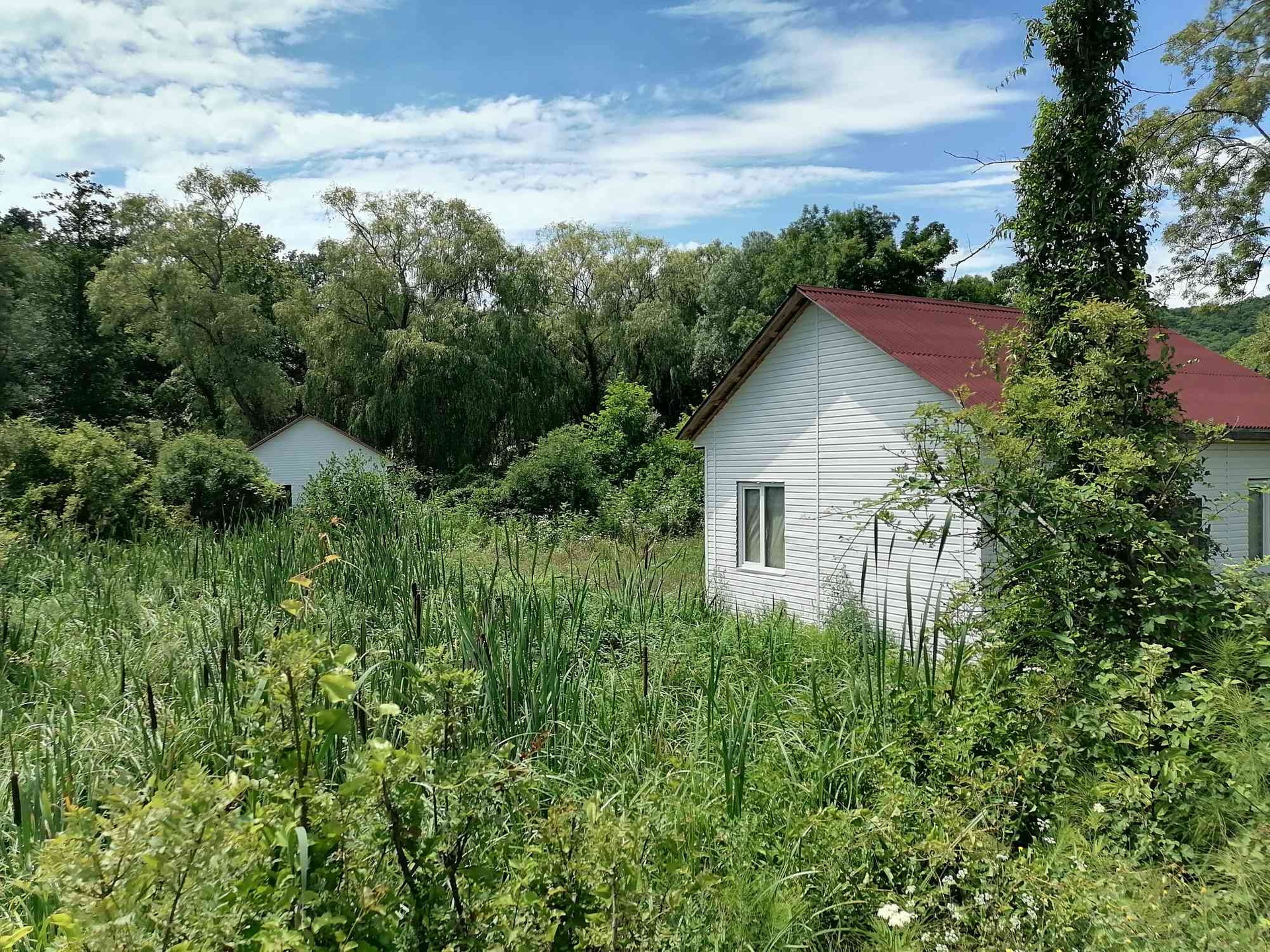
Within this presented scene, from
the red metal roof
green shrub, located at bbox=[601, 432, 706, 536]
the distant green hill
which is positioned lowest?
green shrub, located at bbox=[601, 432, 706, 536]

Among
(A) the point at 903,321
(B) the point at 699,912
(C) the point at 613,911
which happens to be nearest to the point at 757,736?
(B) the point at 699,912

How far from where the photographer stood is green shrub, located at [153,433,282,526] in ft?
52.9

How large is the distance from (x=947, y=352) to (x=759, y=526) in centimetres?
360

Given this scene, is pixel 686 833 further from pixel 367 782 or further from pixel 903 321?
pixel 903 321

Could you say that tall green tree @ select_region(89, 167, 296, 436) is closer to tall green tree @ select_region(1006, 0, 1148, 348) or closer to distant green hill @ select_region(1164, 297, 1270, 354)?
tall green tree @ select_region(1006, 0, 1148, 348)

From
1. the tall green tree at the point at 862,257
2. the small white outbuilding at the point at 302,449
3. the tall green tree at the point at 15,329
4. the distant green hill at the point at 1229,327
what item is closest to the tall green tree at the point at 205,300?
the tall green tree at the point at 15,329

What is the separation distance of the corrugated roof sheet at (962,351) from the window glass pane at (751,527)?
304 centimetres

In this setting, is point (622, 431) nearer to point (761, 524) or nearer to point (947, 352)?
point (761, 524)

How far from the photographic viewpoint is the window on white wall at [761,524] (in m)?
10.9

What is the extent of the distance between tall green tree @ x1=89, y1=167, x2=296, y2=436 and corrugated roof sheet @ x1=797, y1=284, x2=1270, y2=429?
24.3 meters

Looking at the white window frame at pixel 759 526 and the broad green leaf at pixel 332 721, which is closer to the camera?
the broad green leaf at pixel 332 721

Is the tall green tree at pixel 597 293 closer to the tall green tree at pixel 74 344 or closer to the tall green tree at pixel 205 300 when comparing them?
the tall green tree at pixel 205 300

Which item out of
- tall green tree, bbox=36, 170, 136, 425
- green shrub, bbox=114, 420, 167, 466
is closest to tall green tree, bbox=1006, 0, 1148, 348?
green shrub, bbox=114, 420, 167, 466

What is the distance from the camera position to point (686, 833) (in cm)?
279
